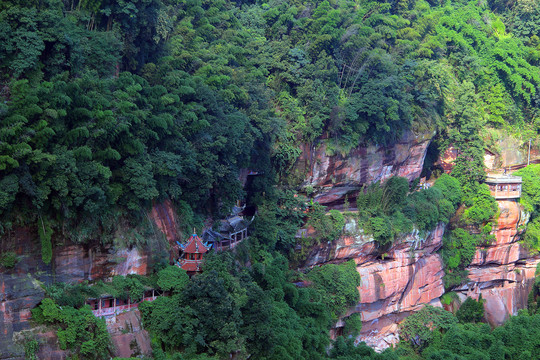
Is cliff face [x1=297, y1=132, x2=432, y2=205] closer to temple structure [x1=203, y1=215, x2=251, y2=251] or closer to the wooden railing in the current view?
temple structure [x1=203, y1=215, x2=251, y2=251]

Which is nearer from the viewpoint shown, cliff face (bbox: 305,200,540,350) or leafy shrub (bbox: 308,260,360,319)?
leafy shrub (bbox: 308,260,360,319)

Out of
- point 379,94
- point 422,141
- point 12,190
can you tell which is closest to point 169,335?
point 12,190

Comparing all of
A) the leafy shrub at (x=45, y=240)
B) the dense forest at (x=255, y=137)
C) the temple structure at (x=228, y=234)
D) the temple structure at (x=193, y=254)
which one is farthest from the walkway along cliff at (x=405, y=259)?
the leafy shrub at (x=45, y=240)

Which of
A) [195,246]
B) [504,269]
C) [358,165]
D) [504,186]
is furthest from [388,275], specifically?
[195,246]

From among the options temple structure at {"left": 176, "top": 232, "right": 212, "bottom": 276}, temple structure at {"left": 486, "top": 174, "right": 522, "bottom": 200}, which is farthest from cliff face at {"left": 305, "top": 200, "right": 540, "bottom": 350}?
temple structure at {"left": 176, "top": 232, "right": 212, "bottom": 276}

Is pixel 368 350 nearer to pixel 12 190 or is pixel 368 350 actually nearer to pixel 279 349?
pixel 279 349

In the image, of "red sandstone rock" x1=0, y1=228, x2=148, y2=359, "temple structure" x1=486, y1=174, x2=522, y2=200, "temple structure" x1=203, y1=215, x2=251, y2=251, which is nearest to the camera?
"red sandstone rock" x1=0, y1=228, x2=148, y2=359

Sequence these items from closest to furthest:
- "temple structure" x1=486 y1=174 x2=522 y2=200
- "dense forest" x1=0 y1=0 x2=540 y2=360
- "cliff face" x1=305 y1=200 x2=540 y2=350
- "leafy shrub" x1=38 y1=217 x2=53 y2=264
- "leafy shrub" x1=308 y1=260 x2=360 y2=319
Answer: "leafy shrub" x1=38 y1=217 x2=53 y2=264, "dense forest" x1=0 y1=0 x2=540 y2=360, "leafy shrub" x1=308 y1=260 x2=360 y2=319, "cliff face" x1=305 y1=200 x2=540 y2=350, "temple structure" x1=486 y1=174 x2=522 y2=200

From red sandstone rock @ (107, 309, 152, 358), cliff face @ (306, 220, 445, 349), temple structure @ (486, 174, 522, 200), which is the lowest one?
cliff face @ (306, 220, 445, 349)
